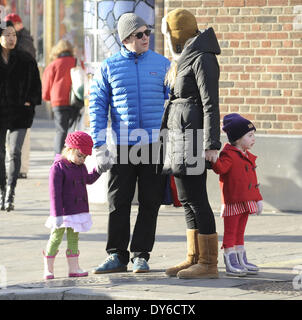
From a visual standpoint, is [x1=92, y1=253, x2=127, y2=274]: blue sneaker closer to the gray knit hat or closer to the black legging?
the black legging

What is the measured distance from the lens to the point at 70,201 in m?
9.03

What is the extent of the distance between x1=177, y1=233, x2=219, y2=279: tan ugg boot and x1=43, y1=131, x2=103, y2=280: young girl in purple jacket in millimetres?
801

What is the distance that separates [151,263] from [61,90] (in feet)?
22.1

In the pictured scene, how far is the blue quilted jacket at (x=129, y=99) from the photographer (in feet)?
30.2

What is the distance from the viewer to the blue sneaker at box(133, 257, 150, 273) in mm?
9117

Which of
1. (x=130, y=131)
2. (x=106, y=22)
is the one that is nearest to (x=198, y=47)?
(x=130, y=131)

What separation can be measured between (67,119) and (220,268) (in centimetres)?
714

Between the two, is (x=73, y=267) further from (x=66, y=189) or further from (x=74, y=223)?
(x=66, y=189)

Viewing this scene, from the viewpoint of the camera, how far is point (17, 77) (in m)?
13.1

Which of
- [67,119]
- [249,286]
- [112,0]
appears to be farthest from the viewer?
[67,119]

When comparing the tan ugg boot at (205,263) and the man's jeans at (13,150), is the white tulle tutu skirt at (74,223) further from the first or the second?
the man's jeans at (13,150)

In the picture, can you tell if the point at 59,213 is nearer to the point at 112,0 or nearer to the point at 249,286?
the point at 249,286
